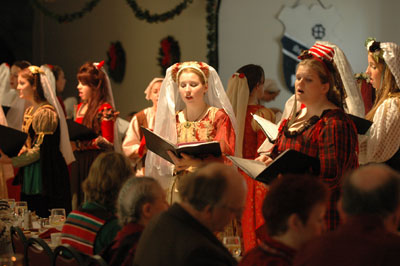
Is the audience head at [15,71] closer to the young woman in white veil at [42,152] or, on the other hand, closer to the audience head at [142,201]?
the young woman in white veil at [42,152]

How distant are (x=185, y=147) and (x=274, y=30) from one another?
16.7 feet

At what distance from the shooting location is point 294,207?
219 centimetres

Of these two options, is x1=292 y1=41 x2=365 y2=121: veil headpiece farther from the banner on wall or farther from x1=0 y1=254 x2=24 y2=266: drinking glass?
the banner on wall

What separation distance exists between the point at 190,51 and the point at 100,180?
6.56 metres

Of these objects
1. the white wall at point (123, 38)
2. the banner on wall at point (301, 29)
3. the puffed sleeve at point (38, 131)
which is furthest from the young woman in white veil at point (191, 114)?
the white wall at point (123, 38)

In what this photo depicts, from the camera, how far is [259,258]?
2195 mm

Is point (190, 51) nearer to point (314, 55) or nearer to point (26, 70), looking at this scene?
point (26, 70)

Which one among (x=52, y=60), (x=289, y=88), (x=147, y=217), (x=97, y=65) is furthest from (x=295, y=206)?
(x=52, y=60)

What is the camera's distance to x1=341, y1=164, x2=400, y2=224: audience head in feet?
6.84

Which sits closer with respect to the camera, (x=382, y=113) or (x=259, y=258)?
(x=259, y=258)

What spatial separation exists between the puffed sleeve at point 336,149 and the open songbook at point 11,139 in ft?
9.81

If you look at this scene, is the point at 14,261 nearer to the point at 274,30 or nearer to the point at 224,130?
the point at 224,130

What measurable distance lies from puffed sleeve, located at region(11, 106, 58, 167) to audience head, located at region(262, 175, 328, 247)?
415 cm

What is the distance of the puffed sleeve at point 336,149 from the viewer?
3.52 meters
